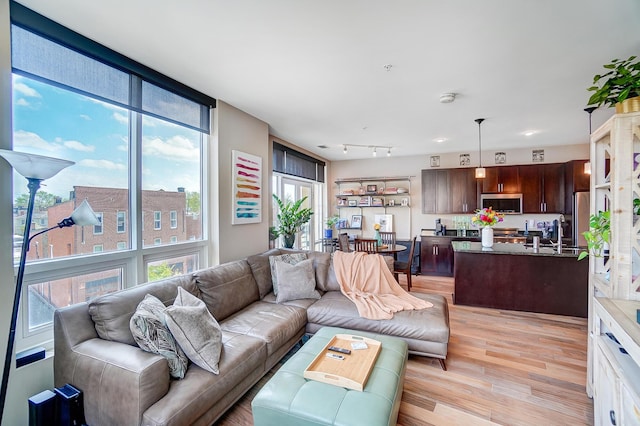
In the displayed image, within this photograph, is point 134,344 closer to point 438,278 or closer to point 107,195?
point 107,195

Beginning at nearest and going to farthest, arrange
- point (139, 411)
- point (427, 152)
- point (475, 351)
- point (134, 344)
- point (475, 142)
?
point (139, 411)
point (134, 344)
point (475, 351)
point (475, 142)
point (427, 152)

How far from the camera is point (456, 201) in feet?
20.0

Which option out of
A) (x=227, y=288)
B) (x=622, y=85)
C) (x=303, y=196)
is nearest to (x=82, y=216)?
(x=227, y=288)

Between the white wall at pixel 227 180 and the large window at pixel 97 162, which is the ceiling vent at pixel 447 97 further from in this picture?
the large window at pixel 97 162

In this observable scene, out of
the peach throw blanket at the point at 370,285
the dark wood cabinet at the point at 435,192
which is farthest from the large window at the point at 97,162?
the dark wood cabinet at the point at 435,192

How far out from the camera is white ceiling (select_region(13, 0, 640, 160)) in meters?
1.79

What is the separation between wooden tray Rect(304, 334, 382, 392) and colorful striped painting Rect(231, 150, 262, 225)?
211 cm

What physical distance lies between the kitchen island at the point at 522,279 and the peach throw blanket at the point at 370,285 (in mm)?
1520

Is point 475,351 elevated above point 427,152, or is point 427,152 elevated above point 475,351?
point 427,152

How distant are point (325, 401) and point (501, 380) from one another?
5.74 feet

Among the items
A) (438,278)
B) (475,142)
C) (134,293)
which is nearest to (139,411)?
(134,293)

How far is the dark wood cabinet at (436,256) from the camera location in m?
5.90

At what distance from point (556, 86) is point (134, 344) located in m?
4.35

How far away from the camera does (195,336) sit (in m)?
1.82
